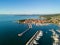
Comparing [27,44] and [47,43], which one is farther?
[47,43]

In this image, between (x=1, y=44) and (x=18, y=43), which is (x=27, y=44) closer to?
(x=18, y=43)

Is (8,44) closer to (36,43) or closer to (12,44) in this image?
(12,44)

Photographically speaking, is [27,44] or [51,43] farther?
[51,43]

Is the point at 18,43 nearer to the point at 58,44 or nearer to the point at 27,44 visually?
the point at 27,44

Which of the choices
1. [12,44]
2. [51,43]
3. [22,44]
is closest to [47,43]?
[51,43]

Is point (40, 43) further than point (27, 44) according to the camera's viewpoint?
Yes

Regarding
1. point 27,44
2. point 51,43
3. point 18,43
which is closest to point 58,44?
point 51,43

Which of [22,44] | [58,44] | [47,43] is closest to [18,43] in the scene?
[22,44]
